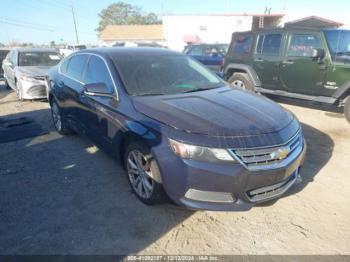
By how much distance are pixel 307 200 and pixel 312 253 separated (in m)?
0.87

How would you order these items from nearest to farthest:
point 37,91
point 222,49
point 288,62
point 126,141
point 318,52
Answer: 1. point 126,141
2. point 318,52
3. point 288,62
4. point 37,91
5. point 222,49

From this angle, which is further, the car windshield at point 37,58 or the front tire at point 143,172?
the car windshield at point 37,58

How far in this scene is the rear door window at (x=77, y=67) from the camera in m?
4.38

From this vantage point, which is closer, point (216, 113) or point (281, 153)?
point (281, 153)

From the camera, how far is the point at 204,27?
113 feet

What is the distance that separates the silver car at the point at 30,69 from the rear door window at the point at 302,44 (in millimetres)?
6692

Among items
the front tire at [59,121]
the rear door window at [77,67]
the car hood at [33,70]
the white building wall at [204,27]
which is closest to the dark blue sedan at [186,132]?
the rear door window at [77,67]

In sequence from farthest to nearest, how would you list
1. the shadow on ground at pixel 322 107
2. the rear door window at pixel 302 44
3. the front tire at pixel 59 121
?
the shadow on ground at pixel 322 107, the rear door window at pixel 302 44, the front tire at pixel 59 121

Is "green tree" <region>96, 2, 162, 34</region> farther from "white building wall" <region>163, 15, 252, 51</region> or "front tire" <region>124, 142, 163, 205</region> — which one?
"front tire" <region>124, 142, 163, 205</region>

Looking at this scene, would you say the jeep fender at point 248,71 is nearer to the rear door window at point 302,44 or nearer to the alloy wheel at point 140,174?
the rear door window at point 302,44

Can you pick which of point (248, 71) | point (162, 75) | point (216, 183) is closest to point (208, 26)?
point (248, 71)

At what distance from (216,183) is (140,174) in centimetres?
97

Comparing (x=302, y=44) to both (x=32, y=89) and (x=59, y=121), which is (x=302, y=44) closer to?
(x=59, y=121)

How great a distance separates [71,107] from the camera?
4.63m
